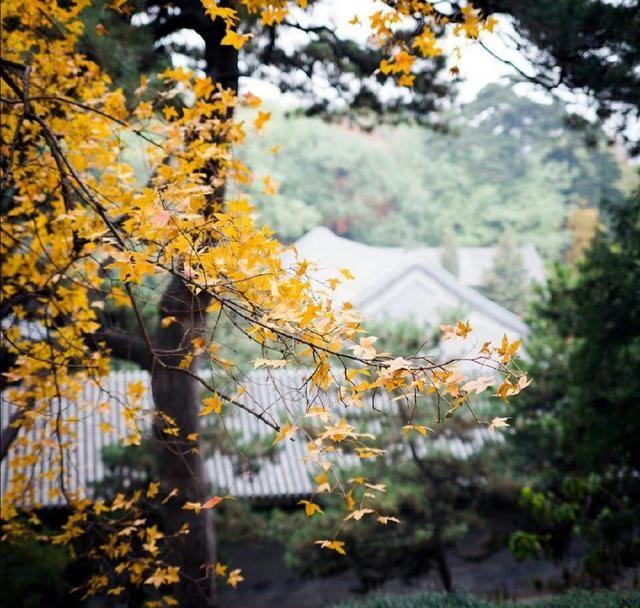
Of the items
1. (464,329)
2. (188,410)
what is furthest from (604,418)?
(464,329)

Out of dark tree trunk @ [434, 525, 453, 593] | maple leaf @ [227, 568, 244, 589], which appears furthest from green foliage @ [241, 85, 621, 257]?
Result: maple leaf @ [227, 568, 244, 589]

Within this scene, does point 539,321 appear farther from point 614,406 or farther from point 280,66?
point 280,66

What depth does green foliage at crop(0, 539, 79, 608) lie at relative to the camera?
6598 mm

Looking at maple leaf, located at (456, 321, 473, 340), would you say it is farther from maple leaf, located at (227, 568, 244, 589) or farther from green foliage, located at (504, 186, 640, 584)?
green foliage, located at (504, 186, 640, 584)

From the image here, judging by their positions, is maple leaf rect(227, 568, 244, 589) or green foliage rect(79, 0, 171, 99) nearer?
maple leaf rect(227, 568, 244, 589)

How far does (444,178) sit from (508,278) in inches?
294

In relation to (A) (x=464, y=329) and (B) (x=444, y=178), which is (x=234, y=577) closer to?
(A) (x=464, y=329)

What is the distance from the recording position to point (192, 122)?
12.4ft

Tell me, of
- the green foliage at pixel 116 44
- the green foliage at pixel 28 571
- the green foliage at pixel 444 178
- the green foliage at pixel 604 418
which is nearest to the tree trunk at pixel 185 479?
the green foliage at pixel 116 44

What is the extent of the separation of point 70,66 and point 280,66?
7.54 ft

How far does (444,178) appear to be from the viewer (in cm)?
3262

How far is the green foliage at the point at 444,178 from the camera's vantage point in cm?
2969

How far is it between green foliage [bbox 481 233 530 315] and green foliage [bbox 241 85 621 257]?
10.1ft

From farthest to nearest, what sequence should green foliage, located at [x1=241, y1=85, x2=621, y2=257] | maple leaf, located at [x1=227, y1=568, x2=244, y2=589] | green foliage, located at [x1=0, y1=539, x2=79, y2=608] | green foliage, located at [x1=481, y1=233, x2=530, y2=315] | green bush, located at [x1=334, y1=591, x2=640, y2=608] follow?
green foliage, located at [x1=241, y1=85, x2=621, y2=257] → green foliage, located at [x1=481, y1=233, x2=530, y2=315] → green foliage, located at [x1=0, y1=539, x2=79, y2=608] → green bush, located at [x1=334, y1=591, x2=640, y2=608] → maple leaf, located at [x1=227, y1=568, x2=244, y2=589]
